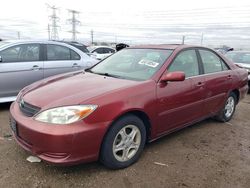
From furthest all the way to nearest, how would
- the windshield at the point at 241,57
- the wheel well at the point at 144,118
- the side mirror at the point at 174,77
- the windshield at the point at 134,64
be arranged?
the windshield at the point at 241,57
the windshield at the point at 134,64
the side mirror at the point at 174,77
the wheel well at the point at 144,118

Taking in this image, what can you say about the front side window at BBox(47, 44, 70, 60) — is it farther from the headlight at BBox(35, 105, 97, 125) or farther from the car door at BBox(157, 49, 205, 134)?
the headlight at BBox(35, 105, 97, 125)

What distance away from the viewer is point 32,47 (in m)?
5.77

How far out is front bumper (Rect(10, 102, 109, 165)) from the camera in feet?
8.88

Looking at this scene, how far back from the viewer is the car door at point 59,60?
Result: 593cm

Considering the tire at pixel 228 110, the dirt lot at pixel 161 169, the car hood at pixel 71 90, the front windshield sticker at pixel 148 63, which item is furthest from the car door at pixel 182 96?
the tire at pixel 228 110

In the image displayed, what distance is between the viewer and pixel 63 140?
2.69 m

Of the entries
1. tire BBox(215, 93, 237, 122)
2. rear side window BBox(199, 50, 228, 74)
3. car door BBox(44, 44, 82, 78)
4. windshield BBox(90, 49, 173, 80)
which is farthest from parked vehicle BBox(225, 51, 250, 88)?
windshield BBox(90, 49, 173, 80)

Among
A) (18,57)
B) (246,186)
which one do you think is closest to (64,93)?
(246,186)

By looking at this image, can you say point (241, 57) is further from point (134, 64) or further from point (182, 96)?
point (134, 64)

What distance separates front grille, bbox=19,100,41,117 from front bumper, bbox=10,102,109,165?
0.08m

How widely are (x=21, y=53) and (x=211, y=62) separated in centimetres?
375

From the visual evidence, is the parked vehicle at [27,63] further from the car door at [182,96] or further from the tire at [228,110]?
the tire at [228,110]

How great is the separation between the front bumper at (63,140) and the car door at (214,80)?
7.39 feet

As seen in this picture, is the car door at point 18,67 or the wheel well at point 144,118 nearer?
the wheel well at point 144,118
